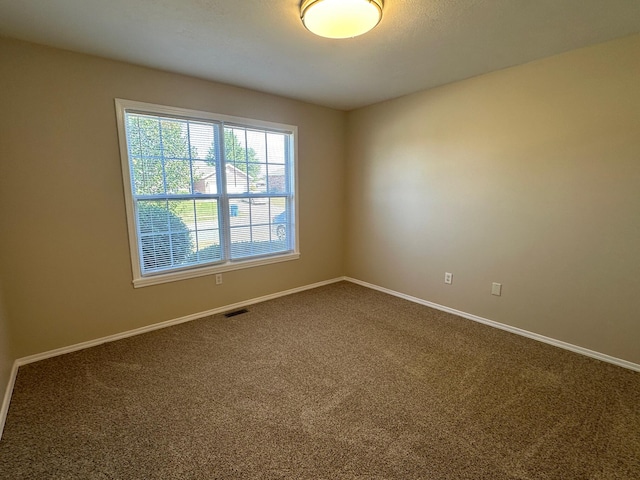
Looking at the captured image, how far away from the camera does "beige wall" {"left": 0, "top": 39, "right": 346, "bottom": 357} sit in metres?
2.24

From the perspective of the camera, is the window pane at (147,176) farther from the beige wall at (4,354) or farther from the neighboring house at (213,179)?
the beige wall at (4,354)

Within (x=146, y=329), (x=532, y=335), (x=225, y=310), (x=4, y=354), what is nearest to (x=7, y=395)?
(x=4, y=354)

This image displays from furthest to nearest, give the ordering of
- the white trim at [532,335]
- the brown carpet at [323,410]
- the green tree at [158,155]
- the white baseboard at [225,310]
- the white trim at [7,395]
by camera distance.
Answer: the green tree at [158,155] < the white trim at [532,335] < the white baseboard at [225,310] < the white trim at [7,395] < the brown carpet at [323,410]

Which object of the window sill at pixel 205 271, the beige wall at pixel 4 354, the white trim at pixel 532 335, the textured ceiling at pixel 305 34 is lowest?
the white trim at pixel 532 335

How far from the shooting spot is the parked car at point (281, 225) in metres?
3.83

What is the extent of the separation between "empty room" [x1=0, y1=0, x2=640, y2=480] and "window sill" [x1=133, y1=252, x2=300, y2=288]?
0.02 m

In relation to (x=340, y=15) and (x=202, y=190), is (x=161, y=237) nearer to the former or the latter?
(x=202, y=190)

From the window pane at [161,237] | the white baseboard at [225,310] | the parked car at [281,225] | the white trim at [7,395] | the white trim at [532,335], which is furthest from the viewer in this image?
the parked car at [281,225]

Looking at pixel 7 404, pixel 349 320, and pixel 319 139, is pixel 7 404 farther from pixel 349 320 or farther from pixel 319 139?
pixel 319 139

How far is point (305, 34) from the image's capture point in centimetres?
210

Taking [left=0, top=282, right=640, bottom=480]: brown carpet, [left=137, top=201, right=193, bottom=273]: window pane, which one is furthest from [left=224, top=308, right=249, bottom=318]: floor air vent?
[left=137, top=201, right=193, bottom=273]: window pane

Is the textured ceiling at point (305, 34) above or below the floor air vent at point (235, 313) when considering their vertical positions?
above

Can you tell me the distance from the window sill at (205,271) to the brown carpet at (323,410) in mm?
519

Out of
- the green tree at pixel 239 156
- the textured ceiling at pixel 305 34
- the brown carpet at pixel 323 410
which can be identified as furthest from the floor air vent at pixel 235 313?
the textured ceiling at pixel 305 34
